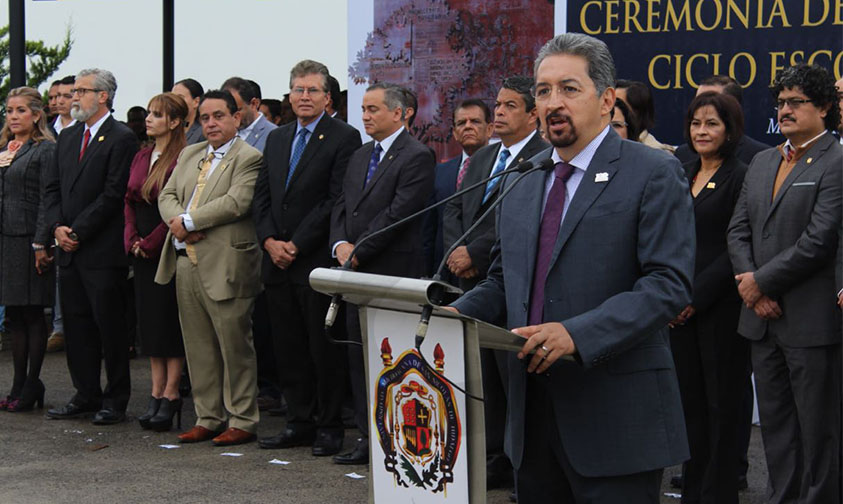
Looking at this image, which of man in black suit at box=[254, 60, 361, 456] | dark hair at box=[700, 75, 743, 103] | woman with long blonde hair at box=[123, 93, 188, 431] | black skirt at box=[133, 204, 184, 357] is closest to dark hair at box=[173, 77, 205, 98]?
woman with long blonde hair at box=[123, 93, 188, 431]

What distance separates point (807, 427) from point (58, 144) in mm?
5389

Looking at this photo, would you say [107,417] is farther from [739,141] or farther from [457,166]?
[739,141]

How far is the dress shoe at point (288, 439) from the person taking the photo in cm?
702

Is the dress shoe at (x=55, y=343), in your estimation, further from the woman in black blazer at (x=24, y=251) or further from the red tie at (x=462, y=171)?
the red tie at (x=462, y=171)

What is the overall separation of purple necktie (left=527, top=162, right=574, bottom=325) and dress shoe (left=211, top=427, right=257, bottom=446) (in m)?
4.28

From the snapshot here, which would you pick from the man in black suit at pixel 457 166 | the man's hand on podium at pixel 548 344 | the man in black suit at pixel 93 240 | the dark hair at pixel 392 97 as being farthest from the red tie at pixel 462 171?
the man's hand on podium at pixel 548 344

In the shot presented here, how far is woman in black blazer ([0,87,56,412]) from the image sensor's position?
8148mm

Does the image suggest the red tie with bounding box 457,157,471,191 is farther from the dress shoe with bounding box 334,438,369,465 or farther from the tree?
the tree

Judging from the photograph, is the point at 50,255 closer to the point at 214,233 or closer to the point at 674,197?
the point at 214,233

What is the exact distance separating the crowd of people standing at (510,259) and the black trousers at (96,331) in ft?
0.05

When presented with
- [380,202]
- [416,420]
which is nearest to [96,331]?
[380,202]

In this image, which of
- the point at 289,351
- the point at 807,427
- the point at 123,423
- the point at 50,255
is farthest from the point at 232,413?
the point at 807,427

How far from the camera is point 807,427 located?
5059 millimetres

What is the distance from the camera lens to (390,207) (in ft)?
21.5
